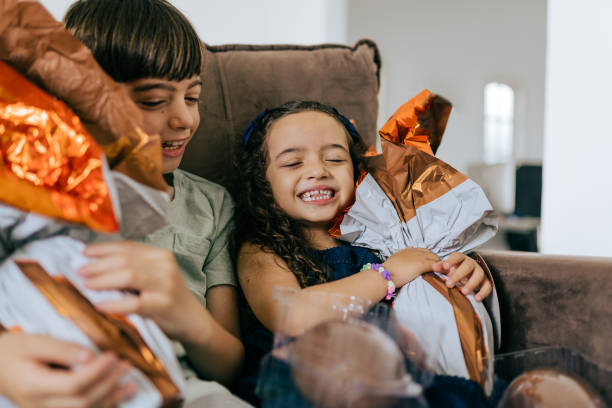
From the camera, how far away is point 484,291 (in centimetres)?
80

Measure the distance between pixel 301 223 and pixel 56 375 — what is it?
0.67 m

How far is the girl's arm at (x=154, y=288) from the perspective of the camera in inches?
18.3

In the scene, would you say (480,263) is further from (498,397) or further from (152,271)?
(152,271)

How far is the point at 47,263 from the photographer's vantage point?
46cm

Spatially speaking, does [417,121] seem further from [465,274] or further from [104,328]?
[104,328]

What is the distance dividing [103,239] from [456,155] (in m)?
5.20

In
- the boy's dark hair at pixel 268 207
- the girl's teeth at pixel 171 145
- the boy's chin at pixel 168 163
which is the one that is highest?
the girl's teeth at pixel 171 145

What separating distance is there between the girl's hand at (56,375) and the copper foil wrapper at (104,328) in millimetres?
21

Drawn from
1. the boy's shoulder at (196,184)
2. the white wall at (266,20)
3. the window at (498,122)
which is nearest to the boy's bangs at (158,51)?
the boy's shoulder at (196,184)

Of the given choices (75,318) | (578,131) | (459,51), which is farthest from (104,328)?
(459,51)

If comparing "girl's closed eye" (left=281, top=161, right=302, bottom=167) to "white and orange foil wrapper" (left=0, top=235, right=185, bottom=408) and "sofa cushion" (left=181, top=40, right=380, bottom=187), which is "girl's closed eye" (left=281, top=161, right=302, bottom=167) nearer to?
"sofa cushion" (left=181, top=40, right=380, bottom=187)

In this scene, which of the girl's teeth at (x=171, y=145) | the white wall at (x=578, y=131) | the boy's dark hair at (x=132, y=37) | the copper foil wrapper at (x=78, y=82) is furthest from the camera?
the white wall at (x=578, y=131)

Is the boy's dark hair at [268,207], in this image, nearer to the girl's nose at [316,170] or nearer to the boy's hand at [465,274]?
the girl's nose at [316,170]

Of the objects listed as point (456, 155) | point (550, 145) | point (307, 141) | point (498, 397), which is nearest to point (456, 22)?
point (456, 155)
